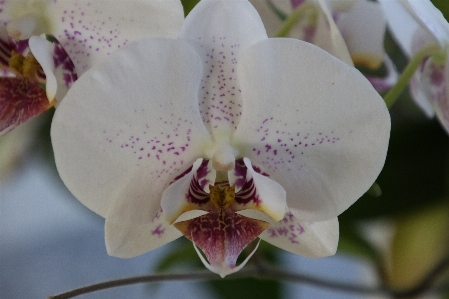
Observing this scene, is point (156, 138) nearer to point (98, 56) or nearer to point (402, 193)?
point (98, 56)

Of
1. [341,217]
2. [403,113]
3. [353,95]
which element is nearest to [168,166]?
[353,95]

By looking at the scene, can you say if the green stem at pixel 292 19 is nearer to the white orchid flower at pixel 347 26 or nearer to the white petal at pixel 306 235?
the white orchid flower at pixel 347 26

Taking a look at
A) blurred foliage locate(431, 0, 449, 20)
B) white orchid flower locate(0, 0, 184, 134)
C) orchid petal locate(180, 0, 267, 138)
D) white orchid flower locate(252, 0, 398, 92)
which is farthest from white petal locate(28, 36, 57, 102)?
blurred foliage locate(431, 0, 449, 20)

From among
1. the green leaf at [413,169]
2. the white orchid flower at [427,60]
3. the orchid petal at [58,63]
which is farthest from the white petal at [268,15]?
the green leaf at [413,169]

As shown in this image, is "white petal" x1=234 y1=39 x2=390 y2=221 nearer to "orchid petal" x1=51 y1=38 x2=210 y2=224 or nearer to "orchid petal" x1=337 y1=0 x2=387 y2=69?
"orchid petal" x1=51 y1=38 x2=210 y2=224

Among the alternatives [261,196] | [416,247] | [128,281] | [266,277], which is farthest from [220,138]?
[416,247]

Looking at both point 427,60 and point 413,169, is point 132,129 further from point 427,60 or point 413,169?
point 413,169
